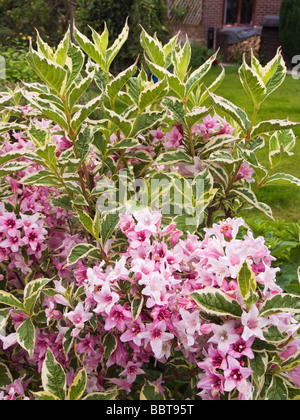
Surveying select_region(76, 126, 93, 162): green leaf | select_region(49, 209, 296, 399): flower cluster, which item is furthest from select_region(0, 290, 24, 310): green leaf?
select_region(76, 126, 93, 162): green leaf

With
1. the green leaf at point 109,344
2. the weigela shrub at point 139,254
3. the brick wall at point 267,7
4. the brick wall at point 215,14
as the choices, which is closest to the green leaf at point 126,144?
the weigela shrub at point 139,254

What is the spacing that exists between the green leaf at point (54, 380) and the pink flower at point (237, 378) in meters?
0.37

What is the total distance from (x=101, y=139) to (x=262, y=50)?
13.3 m

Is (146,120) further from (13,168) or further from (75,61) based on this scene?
(13,168)

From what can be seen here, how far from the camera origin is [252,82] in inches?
54.4

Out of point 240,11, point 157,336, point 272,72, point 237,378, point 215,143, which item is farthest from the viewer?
point 240,11

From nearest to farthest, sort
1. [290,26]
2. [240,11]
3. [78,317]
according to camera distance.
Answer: [78,317] → [290,26] → [240,11]

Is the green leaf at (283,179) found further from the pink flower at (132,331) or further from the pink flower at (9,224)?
the pink flower at (9,224)

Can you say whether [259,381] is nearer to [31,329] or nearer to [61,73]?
[31,329]

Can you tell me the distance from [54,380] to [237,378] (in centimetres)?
41

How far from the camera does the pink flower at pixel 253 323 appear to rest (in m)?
0.96

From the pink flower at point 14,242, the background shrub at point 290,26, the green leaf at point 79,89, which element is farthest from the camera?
the background shrub at point 290,26

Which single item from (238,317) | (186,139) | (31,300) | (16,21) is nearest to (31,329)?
(31,300)

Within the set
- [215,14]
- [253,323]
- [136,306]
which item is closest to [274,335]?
[253,323]
